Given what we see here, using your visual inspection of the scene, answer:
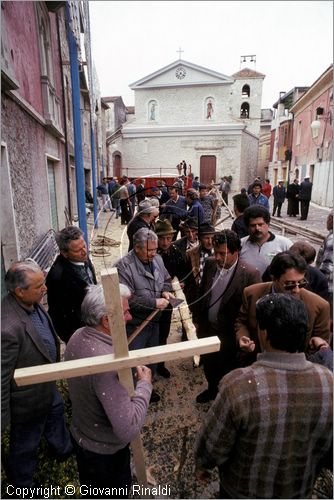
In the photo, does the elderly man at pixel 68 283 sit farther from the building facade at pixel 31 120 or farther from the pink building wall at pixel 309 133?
the pink building wall at pixel 309 133

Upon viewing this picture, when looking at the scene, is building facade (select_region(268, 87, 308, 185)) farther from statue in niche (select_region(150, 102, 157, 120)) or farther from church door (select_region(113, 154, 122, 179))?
church door (select_region(113, 154, 122, 179))

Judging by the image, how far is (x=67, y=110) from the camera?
10117mm

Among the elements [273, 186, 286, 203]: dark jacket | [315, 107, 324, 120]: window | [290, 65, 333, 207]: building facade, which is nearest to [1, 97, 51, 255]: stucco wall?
[273, 186, 286, 203]: dark jacket

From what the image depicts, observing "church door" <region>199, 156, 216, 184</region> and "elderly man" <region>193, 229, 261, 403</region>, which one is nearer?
"elderly man" <region>193, 229, 261, 403</region>

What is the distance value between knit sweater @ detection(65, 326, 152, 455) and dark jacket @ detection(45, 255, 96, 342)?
41.6 inches

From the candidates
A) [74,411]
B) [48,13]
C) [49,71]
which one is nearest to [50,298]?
[74,411]

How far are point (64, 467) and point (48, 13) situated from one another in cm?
907

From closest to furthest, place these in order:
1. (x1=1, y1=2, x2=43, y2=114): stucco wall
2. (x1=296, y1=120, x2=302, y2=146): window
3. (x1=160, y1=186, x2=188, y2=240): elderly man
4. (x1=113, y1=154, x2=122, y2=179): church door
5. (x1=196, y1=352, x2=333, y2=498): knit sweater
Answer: (x1=196, y1=352, x2=333, y2=498): knit sweater, (x1=1, y1=2, x2=43, y2=114): stucco wall, (x1=160, y1=186, x2=188, y2=240): elderly man, (x1=296, y1=120, x2=302, y2=146): window, (x1=113, y1=154, x2=122, y2=179): church door

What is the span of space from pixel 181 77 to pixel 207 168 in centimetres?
838

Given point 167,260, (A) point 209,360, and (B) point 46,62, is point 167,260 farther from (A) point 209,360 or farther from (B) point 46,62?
(B) point 46,62

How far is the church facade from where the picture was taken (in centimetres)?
2614

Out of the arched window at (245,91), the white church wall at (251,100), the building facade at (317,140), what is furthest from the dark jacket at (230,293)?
the arched window at (245,91)

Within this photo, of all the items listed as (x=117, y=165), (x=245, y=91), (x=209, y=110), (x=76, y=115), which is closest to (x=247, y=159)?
(x=209, y=110)

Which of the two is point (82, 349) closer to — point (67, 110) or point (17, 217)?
point (17, 217)
